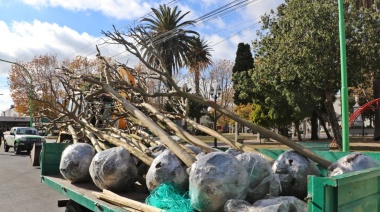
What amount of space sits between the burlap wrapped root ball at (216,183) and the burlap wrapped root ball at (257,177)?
240 millimetres

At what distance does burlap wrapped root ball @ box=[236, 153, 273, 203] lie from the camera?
3396mm

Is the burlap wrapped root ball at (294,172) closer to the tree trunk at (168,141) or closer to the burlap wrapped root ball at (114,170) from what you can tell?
the tree trunk at (168,141)

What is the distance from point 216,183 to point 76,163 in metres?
2.74

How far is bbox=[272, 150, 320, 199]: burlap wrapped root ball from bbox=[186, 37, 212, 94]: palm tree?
3735cm

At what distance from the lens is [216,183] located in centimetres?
303

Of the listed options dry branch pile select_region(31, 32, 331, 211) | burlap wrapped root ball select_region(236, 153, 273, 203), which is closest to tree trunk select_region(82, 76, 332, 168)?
dry branch pile select_region(31, 32, 331, 211)

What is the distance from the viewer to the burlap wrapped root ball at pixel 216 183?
9.94 ft

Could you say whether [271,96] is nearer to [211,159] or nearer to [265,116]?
[265,116]

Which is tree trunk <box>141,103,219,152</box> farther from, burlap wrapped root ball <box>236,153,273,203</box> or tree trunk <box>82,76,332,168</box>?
burlap wrapped root ball <box>236,153,273,203</box>

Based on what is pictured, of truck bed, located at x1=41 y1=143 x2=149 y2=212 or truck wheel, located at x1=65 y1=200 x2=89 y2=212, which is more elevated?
truck bed, located at x1=41 y1=143 x2=149 y2=212

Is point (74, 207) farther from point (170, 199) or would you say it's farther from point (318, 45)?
point (318, 45)

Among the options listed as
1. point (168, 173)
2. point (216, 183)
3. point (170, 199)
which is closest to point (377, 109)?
point (168, 173)

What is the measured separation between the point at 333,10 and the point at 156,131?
18.0 metres

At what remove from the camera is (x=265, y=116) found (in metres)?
35.8
